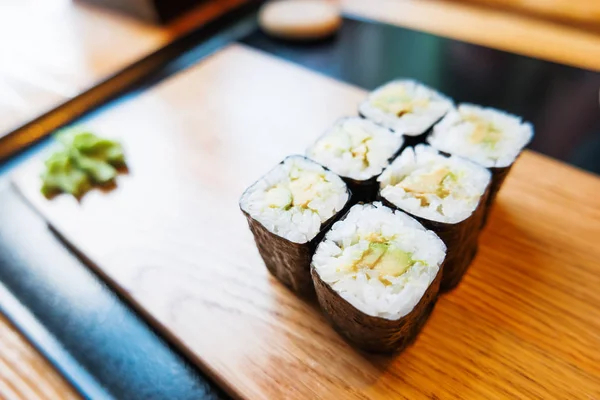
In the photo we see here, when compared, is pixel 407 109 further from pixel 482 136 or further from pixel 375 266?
pixel 375 266

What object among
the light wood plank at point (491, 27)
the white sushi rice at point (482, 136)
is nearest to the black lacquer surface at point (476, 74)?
the light wood plank at point (491, 27)

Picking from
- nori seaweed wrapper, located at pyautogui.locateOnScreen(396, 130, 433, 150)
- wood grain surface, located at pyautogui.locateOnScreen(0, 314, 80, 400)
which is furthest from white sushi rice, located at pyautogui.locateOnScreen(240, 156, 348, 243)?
wood grain surface, located at pyautogui.locateOnScreen(0, 314, 80, 400)

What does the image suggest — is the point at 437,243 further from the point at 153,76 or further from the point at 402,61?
the point at 153,76

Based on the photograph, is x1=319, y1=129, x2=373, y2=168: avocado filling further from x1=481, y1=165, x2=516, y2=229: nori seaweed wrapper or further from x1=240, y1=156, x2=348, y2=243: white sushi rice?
x1=481, y1=165, x2=516, y2=229: nori seaweed wrapper

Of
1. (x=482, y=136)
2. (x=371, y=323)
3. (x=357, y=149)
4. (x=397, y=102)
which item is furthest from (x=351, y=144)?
(x=371, y=323)

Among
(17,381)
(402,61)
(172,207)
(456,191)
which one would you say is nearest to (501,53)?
(402,61)

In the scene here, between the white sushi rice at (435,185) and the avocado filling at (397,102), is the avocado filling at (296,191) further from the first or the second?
the avocado filling at (397,102)
